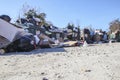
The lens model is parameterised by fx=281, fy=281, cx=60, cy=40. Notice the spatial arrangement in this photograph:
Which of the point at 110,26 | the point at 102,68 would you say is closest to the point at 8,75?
the point at 102,68

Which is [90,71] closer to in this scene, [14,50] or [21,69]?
[21,69]

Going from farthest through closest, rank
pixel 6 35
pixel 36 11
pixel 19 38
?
pixel 36 11 → pixel 19 38 → pixel 6 35

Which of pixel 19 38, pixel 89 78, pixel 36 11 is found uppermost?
pixel 36 11

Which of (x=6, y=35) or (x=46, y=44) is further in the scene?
(x=46, y=44)

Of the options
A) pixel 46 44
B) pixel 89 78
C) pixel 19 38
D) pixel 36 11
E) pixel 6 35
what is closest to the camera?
pixel 89 78

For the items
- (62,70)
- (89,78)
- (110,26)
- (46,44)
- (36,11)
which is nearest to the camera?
(89,78)

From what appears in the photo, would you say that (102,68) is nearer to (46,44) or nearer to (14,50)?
(14,50)

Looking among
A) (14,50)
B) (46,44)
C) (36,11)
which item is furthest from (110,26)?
(14,50)

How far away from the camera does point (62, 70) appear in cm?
852

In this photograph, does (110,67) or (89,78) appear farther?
(110,67)

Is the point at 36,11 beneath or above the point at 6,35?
above

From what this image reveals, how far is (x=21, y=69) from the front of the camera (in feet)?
29.4

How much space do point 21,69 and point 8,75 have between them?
1.05 m

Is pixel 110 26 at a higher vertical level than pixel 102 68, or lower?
higher
